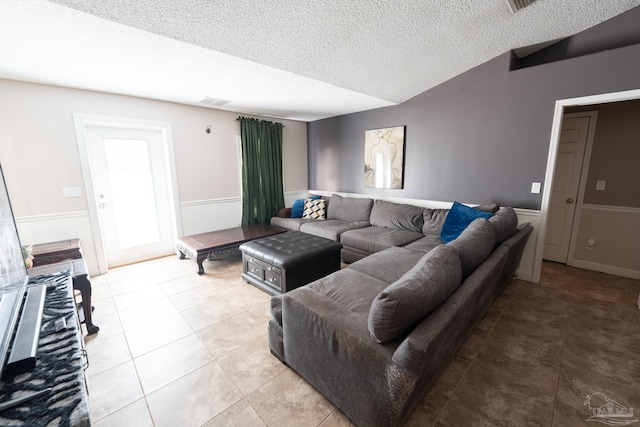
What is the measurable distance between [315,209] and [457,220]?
7.54 feet

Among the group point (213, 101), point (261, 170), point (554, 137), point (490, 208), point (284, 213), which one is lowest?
point (284, 213)

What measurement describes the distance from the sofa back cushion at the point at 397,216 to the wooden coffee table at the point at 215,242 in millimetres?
1504

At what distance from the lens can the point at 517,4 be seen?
1975 millimetres

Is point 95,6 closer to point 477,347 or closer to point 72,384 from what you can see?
point 72,384

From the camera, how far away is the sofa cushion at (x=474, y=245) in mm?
1595

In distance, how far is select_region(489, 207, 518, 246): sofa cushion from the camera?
2.15 m

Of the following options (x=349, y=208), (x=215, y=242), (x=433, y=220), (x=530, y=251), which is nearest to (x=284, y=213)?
(x=349, y=208)

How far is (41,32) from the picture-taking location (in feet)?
5.88

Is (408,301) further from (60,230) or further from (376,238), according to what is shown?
(60,230)

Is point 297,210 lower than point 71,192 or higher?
lower

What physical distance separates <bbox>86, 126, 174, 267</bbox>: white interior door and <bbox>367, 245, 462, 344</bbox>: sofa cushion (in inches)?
151

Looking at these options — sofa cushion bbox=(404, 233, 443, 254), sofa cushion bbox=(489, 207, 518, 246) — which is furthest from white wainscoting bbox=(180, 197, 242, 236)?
sofa cushion bbox=(489, 207, 518, 246)

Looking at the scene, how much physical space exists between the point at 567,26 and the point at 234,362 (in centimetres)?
410

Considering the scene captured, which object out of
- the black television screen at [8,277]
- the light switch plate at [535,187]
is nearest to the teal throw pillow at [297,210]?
the light switch plate at [535,187]
